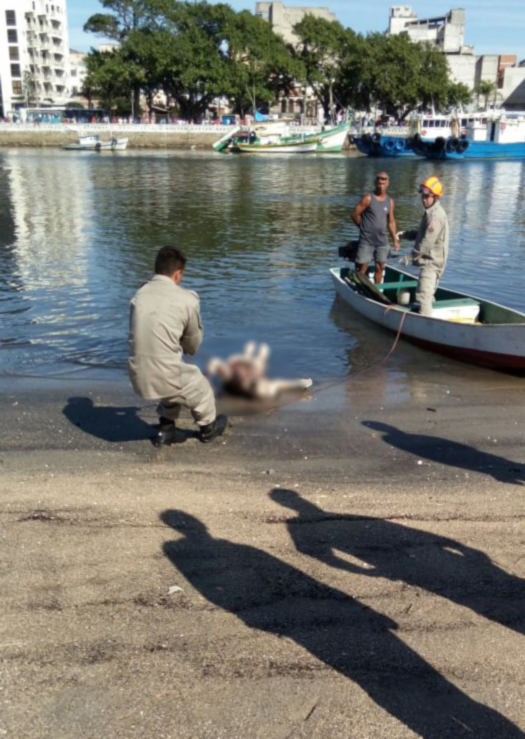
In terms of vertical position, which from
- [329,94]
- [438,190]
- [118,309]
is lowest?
[118,309]

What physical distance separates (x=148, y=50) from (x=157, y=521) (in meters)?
105

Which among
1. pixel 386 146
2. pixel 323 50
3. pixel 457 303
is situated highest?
pixel 323 50

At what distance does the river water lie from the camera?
11.8 meters

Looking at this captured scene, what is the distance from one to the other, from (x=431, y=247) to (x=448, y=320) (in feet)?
3.91

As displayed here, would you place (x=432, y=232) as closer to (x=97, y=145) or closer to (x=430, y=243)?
(x=430, y=243)

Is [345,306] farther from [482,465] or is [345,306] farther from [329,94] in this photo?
[329,94]

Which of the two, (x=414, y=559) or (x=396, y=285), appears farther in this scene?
(x=396, y=285)

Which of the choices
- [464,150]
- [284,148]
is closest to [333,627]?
[464,150]

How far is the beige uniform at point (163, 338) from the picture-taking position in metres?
6.18

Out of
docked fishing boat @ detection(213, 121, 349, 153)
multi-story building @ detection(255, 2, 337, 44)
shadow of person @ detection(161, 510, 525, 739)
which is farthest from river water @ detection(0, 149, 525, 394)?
multi-story building @ detection(255, 2, 337, 44)

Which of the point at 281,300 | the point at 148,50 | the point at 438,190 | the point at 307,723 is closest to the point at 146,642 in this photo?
the point at 307,723

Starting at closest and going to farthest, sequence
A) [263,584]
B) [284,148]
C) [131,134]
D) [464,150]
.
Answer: [263,584] → [464,150] → [284,148] → [131,134]

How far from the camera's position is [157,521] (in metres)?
5.38

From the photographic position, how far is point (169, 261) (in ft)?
20.3
